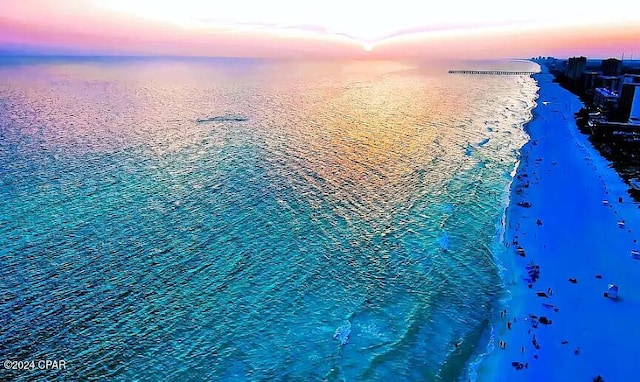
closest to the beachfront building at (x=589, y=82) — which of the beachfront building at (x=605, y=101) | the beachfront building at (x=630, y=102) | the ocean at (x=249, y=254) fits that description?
the beachfront building at (x=605, y=101)

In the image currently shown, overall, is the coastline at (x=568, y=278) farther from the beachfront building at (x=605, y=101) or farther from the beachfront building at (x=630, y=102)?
the beachfront building at (x=605, y=101)

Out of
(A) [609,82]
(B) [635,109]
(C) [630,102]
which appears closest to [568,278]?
(B) [635,109]

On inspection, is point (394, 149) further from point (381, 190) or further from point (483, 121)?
point (483, 121)

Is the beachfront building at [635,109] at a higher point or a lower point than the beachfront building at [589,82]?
lower

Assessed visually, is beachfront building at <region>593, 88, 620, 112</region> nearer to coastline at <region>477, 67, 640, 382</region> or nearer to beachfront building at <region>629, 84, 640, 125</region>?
beachfront building at <region>629, 84, 640, 125</region>

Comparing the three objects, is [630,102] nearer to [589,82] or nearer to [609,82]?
[609,82]

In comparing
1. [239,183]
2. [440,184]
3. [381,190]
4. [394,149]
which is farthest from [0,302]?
[394,149]
